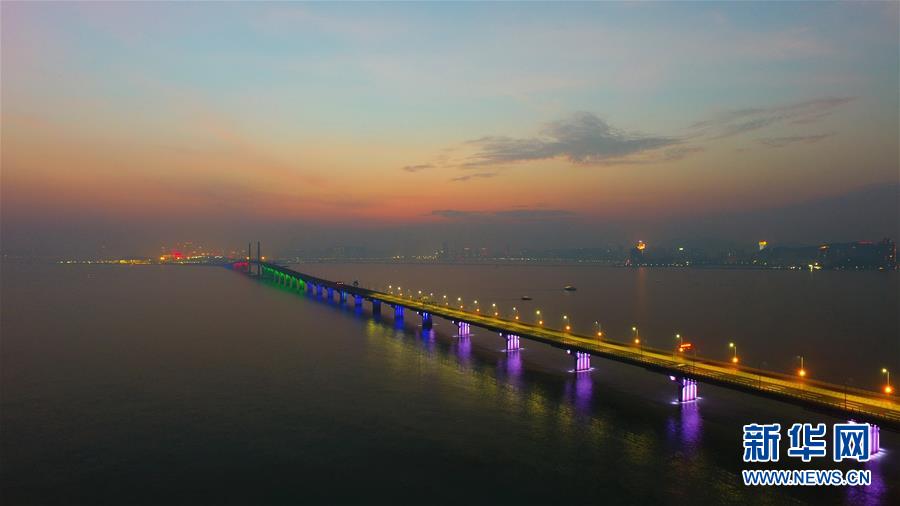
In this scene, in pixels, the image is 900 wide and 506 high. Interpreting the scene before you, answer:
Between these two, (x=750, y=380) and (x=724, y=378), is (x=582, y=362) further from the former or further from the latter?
(x=750, y=380)

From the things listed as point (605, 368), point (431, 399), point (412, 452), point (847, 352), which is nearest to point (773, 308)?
point (847, 352)

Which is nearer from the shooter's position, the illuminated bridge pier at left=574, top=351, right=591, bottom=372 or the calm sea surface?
the calm sea surface

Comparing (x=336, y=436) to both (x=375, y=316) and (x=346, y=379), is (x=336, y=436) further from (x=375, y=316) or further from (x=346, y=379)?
(x=375, y=316)

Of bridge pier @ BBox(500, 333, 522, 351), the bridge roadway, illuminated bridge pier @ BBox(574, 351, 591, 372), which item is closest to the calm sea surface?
illuminated bridge pier @ BBox(574, 351, 591, 372)

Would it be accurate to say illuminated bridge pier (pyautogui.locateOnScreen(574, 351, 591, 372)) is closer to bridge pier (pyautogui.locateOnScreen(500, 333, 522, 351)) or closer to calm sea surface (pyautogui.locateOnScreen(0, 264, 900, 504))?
calm sea surface (pyautogui.locateOnScreen(0, 264, 900, 504))

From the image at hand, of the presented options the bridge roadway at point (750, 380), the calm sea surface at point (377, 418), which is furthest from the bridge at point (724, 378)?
the calm sea surface at point (377, 418)

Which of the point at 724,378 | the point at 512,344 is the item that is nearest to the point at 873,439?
the point at 724,378

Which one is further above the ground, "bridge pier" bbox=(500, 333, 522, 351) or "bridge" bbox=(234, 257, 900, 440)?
"bridge" bbox=(234, 257, 900, 440)

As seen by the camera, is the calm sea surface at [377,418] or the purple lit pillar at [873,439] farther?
the purple lit pillar at [873,439]

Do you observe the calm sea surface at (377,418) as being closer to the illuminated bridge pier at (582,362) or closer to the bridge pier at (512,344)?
the illuminated bridge pier at (582,362)

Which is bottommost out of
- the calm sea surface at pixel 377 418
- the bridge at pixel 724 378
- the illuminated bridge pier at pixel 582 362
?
the calm sea surface at pixel 377 418
